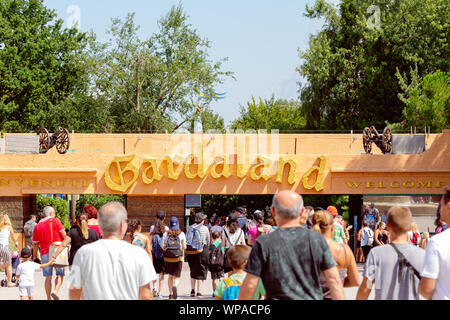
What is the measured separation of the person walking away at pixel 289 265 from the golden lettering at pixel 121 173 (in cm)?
2067

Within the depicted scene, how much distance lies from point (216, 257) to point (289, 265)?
9227 millimetres

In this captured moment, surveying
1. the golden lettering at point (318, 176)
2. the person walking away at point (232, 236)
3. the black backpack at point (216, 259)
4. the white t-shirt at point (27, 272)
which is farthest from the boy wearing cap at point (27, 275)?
the golden lettering at point (318, 176)

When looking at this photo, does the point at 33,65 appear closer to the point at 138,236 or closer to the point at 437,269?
the point at 138,236

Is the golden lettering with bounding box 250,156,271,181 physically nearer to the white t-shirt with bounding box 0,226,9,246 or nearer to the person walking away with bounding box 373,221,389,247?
the person walking away with bounding box 373,221,389,247

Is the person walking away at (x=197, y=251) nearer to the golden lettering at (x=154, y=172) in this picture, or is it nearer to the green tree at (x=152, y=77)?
the golden lettering at (x=154, y=172)

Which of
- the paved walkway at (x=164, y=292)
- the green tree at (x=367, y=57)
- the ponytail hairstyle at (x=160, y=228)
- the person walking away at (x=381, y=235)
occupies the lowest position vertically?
the paved walkway at (x=164, y=292)

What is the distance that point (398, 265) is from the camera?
6426 mm

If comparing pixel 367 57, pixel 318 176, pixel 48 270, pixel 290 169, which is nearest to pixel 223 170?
pixel 290 169

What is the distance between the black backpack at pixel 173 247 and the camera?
14539 mm

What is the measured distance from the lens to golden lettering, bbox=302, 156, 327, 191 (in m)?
26.1

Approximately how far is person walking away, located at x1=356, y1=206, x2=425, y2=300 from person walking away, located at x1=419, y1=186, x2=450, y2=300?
438 mm

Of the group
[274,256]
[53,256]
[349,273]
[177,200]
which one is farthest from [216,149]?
[274,256]
